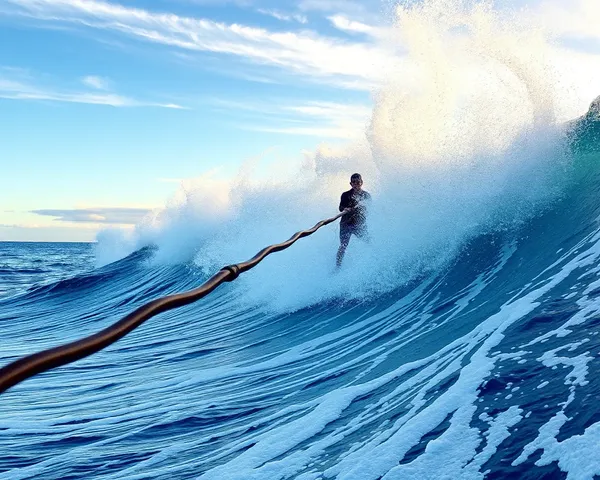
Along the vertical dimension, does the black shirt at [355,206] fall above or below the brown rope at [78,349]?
above

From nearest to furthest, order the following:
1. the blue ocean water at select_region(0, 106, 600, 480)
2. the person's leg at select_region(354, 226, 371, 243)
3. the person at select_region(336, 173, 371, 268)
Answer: the blue ocean water at select_region(0, 106, 600, 480)
the person at select_region(336, 173, 371, 268)
the person's leg at select_region(354, 226, 371, 243)

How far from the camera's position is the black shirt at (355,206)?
842cm

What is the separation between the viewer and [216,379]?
555 cm

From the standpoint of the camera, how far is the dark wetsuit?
843cm

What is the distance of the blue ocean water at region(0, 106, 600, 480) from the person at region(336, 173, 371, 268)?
0.35 metres

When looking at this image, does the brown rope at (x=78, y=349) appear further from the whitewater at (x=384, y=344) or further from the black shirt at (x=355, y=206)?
the black shirt at (x=355, y=206)

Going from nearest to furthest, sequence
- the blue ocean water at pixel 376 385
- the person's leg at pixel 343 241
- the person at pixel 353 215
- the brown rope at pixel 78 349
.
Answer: the brown rope at pixel 78 349 < the blue ocean water at pixel 376 385 < the person at pixel 353 215 < the person's leg at pixel 343 241

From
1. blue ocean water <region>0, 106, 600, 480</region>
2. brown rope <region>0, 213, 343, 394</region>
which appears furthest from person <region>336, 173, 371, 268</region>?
brown rope <region>0, 213, 343, 394</region>

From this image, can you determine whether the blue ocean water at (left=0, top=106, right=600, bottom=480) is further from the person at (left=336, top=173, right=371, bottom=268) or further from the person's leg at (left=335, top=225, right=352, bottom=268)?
the person at (left=336, top=173, right=371, bottom=268)

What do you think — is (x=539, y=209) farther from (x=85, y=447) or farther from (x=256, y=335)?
(x=85, y=447)

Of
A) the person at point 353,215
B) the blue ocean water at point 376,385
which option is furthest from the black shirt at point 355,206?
the blue ocean water at point 376,385

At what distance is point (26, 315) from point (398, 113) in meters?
8.30

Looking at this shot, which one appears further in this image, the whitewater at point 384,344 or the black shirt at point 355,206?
the black shirt at point 355,206

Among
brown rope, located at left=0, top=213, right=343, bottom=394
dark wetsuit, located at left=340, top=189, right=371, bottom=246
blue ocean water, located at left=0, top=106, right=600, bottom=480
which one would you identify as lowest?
blue ocean water, located at left=0, top=106, right=600, bottom=480
